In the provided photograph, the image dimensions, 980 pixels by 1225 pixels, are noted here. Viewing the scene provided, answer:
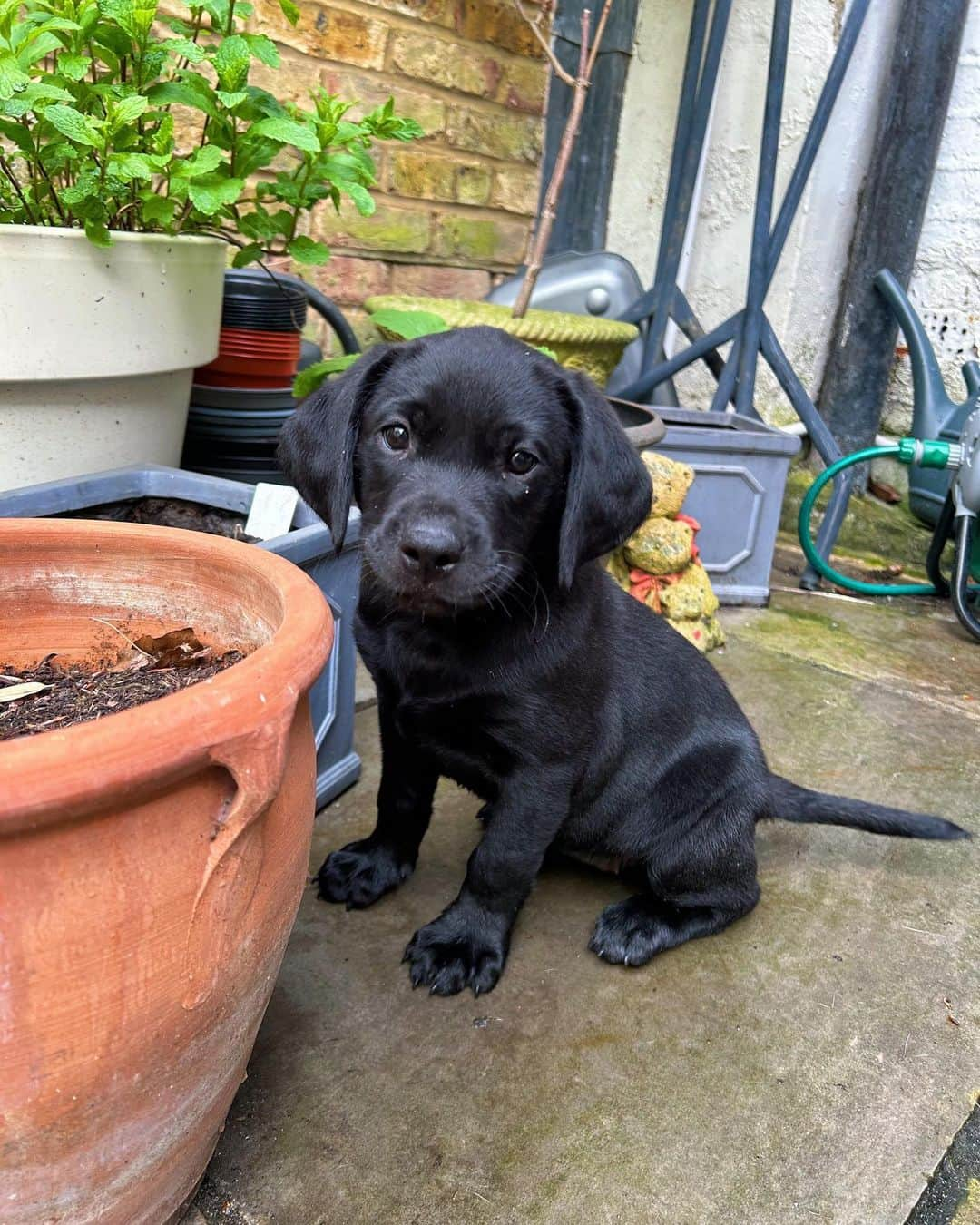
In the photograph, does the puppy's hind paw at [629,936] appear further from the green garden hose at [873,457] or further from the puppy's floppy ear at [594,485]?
the green garden hose at [873,457]

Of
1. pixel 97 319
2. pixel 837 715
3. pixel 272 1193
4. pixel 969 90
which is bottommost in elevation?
pixel 272 1193

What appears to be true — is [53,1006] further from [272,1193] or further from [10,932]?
[272,1193]

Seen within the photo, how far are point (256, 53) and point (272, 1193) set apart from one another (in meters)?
1.91

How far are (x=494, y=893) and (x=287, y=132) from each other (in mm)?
1394

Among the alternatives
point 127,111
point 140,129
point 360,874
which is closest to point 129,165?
point 127,111

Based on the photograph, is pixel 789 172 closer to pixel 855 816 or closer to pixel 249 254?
pixel 249 254

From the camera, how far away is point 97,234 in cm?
162

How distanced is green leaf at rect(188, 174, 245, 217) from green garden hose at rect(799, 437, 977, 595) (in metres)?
2.58

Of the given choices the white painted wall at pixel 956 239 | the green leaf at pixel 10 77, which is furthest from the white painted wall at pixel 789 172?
the green leaf at pixel 10 77

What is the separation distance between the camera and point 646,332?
13.9 ft

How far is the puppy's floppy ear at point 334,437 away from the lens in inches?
58.6

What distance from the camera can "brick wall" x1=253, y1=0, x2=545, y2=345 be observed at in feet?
10.4

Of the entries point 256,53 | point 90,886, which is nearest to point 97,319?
point 256,53

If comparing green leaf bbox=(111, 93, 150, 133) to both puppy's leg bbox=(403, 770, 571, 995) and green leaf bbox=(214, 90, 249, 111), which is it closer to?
green leaf bbox=(214, 90, 249, 111)
